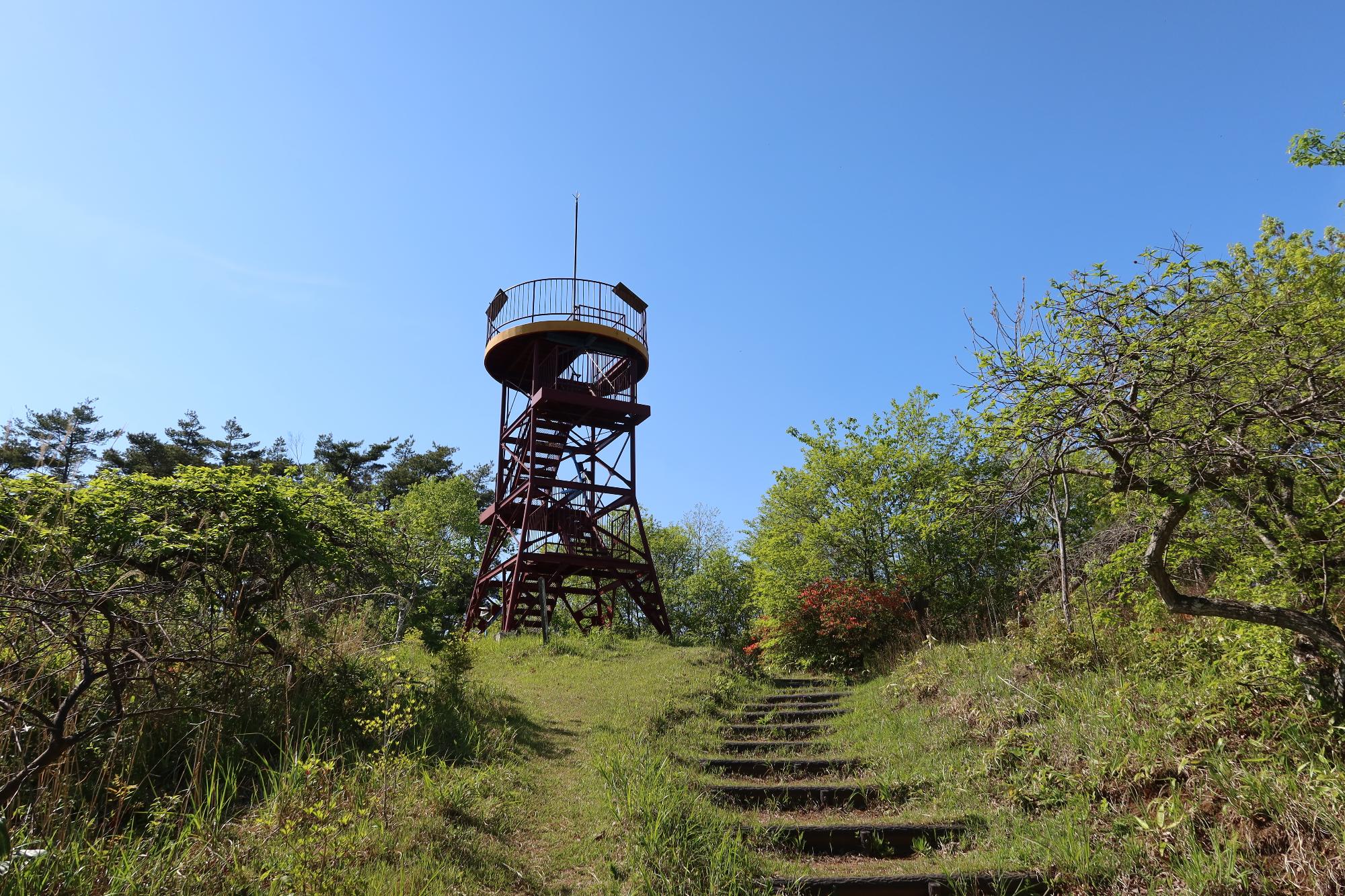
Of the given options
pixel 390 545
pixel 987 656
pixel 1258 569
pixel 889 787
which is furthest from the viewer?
pixel 987 656

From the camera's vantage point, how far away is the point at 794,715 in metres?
10.5

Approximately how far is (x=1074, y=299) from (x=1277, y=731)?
11.8 ft

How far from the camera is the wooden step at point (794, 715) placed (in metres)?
10.2

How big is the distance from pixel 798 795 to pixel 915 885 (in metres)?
2.07

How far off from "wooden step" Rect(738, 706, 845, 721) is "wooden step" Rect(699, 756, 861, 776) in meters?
2.54

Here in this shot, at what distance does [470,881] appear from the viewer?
14.0 ft

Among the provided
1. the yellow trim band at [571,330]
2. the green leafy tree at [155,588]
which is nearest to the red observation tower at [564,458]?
the yellow trim band at [571,330]

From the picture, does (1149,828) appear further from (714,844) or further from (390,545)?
(390,545)

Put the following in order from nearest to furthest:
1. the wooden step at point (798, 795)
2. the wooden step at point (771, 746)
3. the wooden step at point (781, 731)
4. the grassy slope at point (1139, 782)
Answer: the grassy slope at point (1139, 782) → the wooden step at point (798, 795) → the wooden step at point (771, 746) → the wooden step at point (781, 731)

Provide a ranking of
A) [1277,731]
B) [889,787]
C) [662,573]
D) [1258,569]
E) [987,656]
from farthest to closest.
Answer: [662,573], [987,656], [889,787], [1258,569], [1277,731]

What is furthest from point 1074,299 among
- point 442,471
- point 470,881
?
point 442,471

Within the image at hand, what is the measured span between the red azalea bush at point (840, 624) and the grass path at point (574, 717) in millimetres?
1693

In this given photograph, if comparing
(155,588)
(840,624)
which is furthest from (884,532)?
(155,588)

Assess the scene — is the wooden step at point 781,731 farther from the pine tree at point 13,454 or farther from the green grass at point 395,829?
the pine tree at point 13,454
